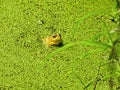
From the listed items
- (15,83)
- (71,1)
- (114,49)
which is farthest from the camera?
(71,1)

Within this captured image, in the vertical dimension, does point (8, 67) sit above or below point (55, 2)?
below

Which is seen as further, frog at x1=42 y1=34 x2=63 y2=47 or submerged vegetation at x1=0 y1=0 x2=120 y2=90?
frog at x1=42 y1=34 x2=63 y2=47

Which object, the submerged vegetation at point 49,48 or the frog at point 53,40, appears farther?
the frog at point 53,40

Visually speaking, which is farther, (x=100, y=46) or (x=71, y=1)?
(x=71, y=1)

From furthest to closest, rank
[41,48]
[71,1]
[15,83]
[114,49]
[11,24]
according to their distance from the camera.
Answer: [71,1] < [11,24] < [41,48] < [15,83] < [114,49]

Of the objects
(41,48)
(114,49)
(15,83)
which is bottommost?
(15,83)

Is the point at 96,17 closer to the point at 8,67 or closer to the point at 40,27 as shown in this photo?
the point at 40,27

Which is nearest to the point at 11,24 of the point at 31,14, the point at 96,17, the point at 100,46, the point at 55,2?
the point at 31,14
